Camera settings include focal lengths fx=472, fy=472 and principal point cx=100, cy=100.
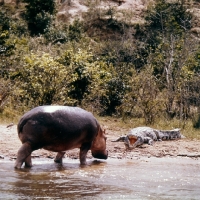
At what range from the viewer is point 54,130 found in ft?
25.9

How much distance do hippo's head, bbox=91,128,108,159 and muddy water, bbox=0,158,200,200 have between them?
0.17m

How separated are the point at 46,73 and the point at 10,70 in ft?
9.34

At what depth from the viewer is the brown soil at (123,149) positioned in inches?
382

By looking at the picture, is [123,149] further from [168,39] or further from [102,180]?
[168,39]

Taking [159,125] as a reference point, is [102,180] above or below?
above

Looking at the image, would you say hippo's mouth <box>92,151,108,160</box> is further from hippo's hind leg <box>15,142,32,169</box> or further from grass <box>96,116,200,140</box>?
grass <box>96,116,200,140</box>

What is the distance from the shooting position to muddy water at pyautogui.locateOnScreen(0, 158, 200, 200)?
6.25 meters

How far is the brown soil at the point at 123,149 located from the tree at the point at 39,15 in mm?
22961

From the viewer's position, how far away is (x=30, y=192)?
20.3 feet

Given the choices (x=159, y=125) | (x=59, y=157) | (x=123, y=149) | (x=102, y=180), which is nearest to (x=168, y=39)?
(x=159, y=125)

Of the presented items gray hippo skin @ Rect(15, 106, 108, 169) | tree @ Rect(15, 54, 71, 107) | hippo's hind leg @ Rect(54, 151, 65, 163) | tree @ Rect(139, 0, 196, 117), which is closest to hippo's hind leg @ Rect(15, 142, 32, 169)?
gray hippo skin @ Rect(15, 106, 108, 169)

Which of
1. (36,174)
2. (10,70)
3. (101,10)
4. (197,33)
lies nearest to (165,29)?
(197,33)

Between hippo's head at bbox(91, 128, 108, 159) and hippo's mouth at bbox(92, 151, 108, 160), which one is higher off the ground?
hippo's head at bbox(91, 128, 108, 159)

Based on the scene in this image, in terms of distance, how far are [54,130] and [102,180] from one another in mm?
1238
